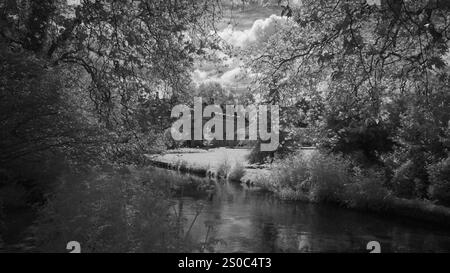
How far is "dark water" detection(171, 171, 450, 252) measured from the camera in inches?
597

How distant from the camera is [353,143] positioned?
27.7 m

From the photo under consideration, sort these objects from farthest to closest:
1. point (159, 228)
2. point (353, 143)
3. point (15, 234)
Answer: point (353, 143) < point (15, 234) < point (159, 228)

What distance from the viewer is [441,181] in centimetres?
2059

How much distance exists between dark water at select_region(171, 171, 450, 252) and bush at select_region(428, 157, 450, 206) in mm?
2234

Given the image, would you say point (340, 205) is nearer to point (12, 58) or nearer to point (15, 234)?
point (15, 234)

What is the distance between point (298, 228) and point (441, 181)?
7609 millimetres

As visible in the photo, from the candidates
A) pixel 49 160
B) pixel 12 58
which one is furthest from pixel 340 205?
pixel 12 58

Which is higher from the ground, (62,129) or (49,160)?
(62,129)

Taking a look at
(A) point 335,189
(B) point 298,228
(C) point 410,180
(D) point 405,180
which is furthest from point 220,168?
(B) point 298,228

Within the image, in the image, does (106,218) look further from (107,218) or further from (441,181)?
(441,181)

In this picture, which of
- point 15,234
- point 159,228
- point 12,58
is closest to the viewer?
point 12,58

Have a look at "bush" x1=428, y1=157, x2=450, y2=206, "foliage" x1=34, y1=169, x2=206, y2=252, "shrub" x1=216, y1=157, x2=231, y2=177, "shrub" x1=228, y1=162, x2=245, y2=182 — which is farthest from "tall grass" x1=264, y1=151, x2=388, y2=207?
"foliage" x1=34, y1=169, x2=206, y2=252

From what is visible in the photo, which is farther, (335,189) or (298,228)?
(335,189)
